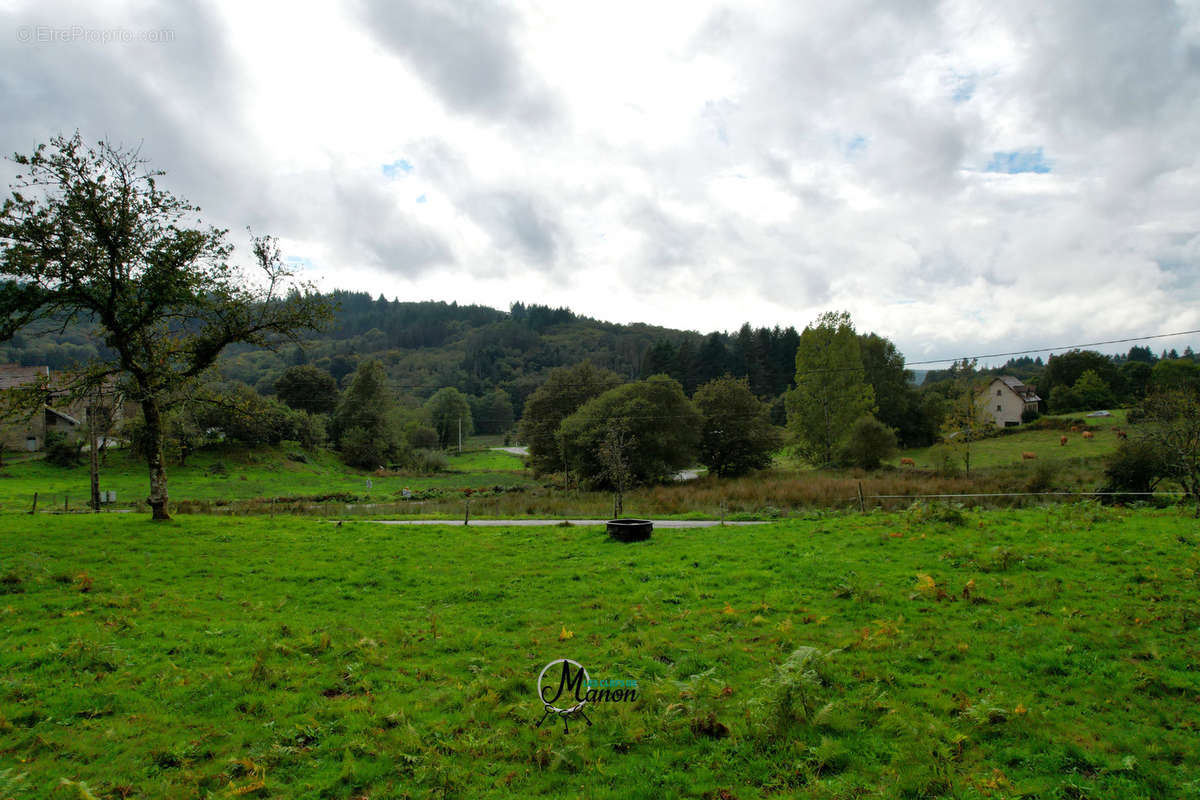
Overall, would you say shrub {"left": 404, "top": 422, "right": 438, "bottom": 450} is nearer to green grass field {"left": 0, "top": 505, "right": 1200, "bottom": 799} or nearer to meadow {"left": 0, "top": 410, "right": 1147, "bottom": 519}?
meadow {"left": 0, "top": 410, "right": 1147, "bottom": 519}

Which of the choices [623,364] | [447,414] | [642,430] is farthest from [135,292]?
[623,364]

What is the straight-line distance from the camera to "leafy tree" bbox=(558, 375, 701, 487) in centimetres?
4762

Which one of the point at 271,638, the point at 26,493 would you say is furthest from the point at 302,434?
the point at 271,638

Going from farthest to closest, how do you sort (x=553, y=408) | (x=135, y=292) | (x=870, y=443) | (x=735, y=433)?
(x=553, y=408) → (x=735, y=433) → (x=870, y=443) → (x=135, y=292)

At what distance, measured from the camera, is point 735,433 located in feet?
172

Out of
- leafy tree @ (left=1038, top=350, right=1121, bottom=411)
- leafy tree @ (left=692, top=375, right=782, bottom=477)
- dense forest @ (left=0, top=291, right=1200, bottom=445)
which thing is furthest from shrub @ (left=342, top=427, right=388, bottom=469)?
leafy tree @ (left=1038, top=350, right=1121, bottom=411)

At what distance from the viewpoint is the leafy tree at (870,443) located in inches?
1843

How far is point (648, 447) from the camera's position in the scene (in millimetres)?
48750

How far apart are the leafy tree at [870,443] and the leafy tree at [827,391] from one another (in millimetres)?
3724

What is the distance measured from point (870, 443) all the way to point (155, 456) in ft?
154

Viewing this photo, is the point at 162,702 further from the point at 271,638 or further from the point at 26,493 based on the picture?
the point at 26,493

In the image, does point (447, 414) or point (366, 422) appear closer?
point (366, 422)

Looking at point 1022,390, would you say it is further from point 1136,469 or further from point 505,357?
point 505,357

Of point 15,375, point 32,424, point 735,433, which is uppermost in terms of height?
point 15,375
